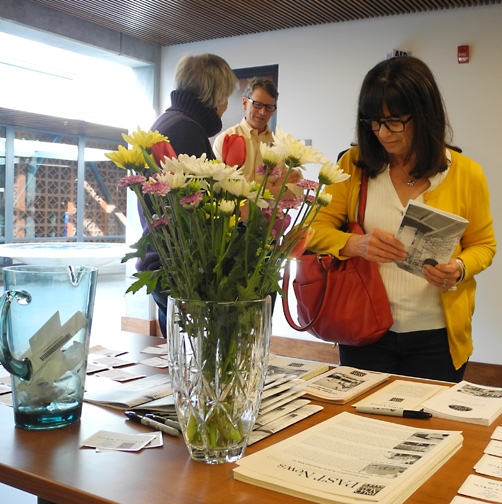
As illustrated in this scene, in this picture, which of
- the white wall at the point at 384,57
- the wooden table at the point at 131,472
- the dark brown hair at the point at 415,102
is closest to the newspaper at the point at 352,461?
the wooden table at the point at 131,472

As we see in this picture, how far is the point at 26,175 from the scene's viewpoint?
657 centimetres

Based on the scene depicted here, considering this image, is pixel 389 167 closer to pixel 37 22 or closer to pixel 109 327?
pixel 37 22

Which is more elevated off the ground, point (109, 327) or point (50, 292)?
point (50, 292)

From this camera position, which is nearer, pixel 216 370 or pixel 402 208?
pixel 216 370

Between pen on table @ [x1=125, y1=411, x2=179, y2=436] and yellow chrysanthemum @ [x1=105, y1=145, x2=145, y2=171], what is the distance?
44 centimetres

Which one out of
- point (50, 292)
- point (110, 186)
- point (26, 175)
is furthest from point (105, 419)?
point (110, 186)

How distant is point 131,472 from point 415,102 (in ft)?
3.93

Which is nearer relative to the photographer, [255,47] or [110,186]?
[255,47]

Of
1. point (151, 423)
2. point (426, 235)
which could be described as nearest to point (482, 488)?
point (151, 423)

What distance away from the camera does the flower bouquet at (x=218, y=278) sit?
0.83 metres

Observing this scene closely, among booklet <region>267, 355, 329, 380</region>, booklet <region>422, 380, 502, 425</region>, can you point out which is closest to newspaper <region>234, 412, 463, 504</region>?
booklet <region>422, 380, 502, 425</region>

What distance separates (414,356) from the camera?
1621 millimetres

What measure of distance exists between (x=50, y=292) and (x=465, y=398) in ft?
2.73

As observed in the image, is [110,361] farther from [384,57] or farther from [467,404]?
[384,57]
